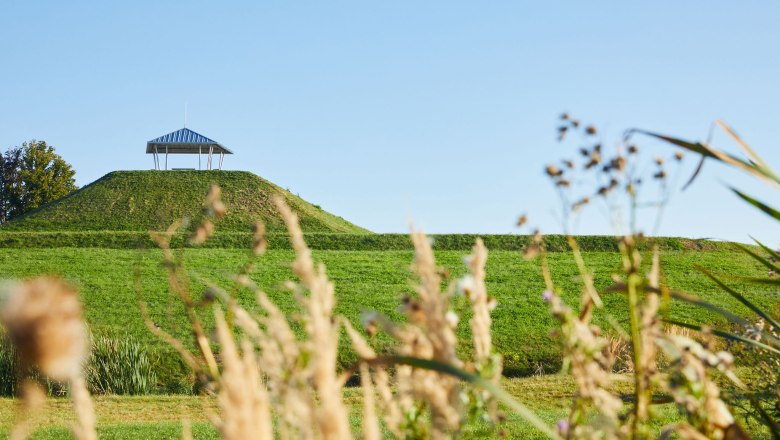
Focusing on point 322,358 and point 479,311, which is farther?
point 479,311

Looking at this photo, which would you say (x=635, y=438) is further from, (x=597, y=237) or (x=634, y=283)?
(x=597, y=237)

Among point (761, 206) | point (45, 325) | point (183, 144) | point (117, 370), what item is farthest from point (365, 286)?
point (183, 144)

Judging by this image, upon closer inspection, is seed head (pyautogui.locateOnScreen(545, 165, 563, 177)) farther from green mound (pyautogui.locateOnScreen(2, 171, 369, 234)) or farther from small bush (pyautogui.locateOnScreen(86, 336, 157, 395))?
green mound (pyautogui.locateOnScreen(2, 171, 369, 234))

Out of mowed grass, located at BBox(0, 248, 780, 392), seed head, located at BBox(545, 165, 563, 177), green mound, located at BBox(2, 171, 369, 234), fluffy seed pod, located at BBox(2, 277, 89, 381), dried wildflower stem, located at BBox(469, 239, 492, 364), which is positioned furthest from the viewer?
green mound, located at BBox(2, 171, 369, 234)

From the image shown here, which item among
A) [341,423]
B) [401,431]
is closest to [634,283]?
[401,431]

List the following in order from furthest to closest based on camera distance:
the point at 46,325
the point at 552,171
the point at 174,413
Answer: the point at 174,413
the point at 552,171
the point at 46,325

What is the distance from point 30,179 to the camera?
43188 mm

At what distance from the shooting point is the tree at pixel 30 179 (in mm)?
43188

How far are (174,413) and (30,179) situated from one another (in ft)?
123

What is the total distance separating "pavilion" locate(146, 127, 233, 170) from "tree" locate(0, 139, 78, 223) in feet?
18.9

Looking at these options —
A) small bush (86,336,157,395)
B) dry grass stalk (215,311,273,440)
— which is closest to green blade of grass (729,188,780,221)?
dry grass stalk (215,311,273,440)

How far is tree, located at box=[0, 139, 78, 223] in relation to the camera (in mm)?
43188

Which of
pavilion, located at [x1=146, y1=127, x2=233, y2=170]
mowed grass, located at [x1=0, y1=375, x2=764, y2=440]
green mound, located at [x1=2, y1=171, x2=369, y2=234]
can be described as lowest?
mowed grass, located at [x1=0, y1=375, x2=764, y2=440]

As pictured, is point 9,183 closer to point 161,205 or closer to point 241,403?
Result: point 161,205
